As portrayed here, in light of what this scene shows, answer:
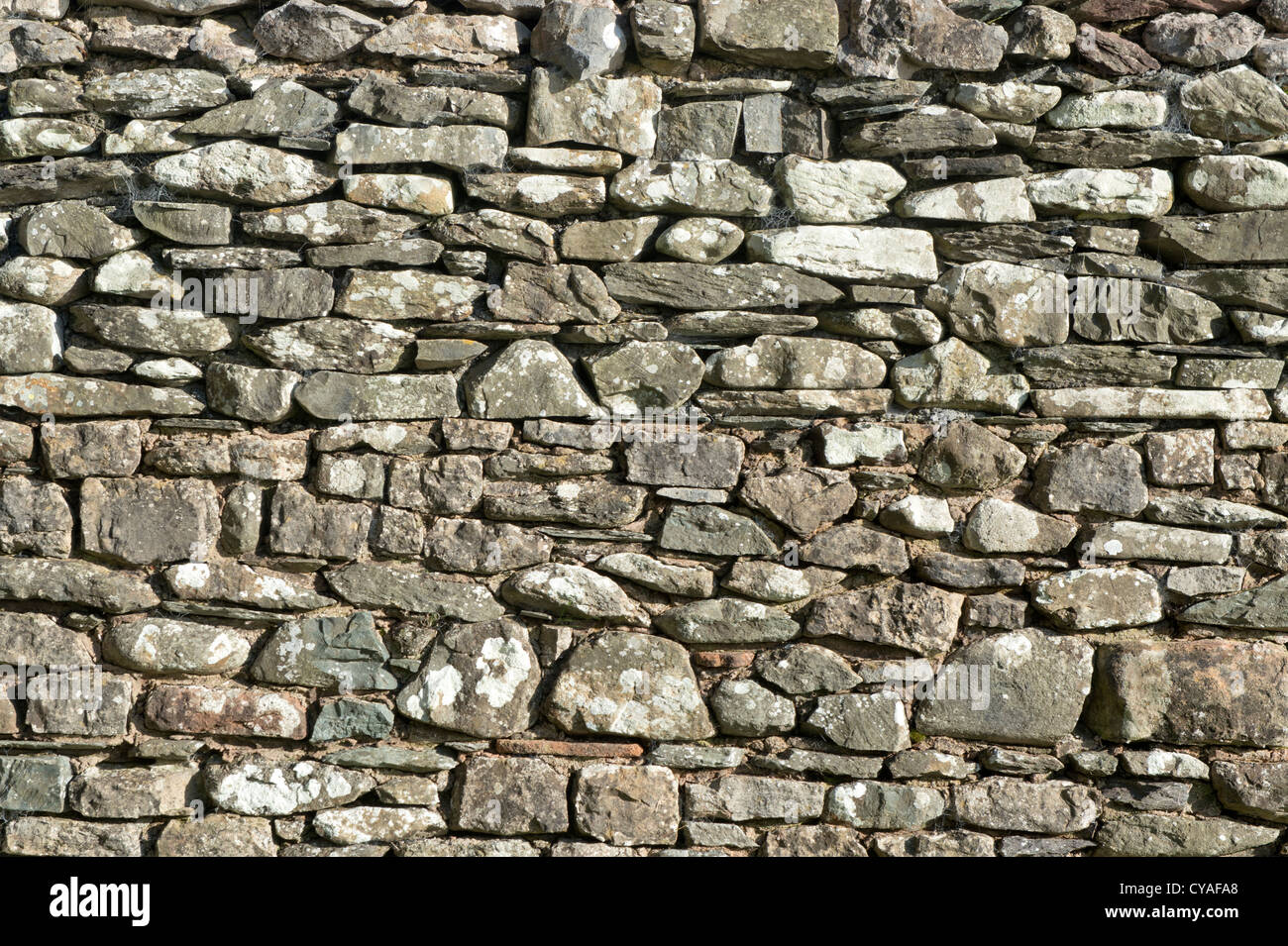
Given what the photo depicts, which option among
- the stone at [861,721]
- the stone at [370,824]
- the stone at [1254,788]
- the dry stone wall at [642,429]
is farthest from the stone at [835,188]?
the stone at [370,824]

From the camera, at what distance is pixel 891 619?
9.79ft

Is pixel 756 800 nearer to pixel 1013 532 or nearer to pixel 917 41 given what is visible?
pixel 1013 532

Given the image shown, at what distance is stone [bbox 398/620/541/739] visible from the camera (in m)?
2.96

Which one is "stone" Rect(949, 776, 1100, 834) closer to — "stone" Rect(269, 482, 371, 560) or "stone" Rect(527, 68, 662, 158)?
"stone" Rect(269, 482, 371, 560)

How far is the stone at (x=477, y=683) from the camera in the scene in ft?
9.72

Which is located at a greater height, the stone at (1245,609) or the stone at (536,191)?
the stone at (536,191)

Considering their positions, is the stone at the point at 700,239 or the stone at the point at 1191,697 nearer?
the stone at the point at 1191,697

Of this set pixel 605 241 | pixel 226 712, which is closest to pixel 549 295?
pixel 605 241

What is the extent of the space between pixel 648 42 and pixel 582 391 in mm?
1184

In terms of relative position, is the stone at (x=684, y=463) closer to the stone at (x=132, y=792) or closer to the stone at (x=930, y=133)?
the stone at (x=930, y=133)

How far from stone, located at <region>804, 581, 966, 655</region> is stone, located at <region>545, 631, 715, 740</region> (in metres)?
0.46

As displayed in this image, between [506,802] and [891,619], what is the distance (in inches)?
55.0

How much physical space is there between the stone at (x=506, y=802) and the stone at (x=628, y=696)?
0.70 ft

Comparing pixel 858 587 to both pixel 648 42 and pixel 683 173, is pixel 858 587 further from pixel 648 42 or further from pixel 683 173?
pixel 648 42
